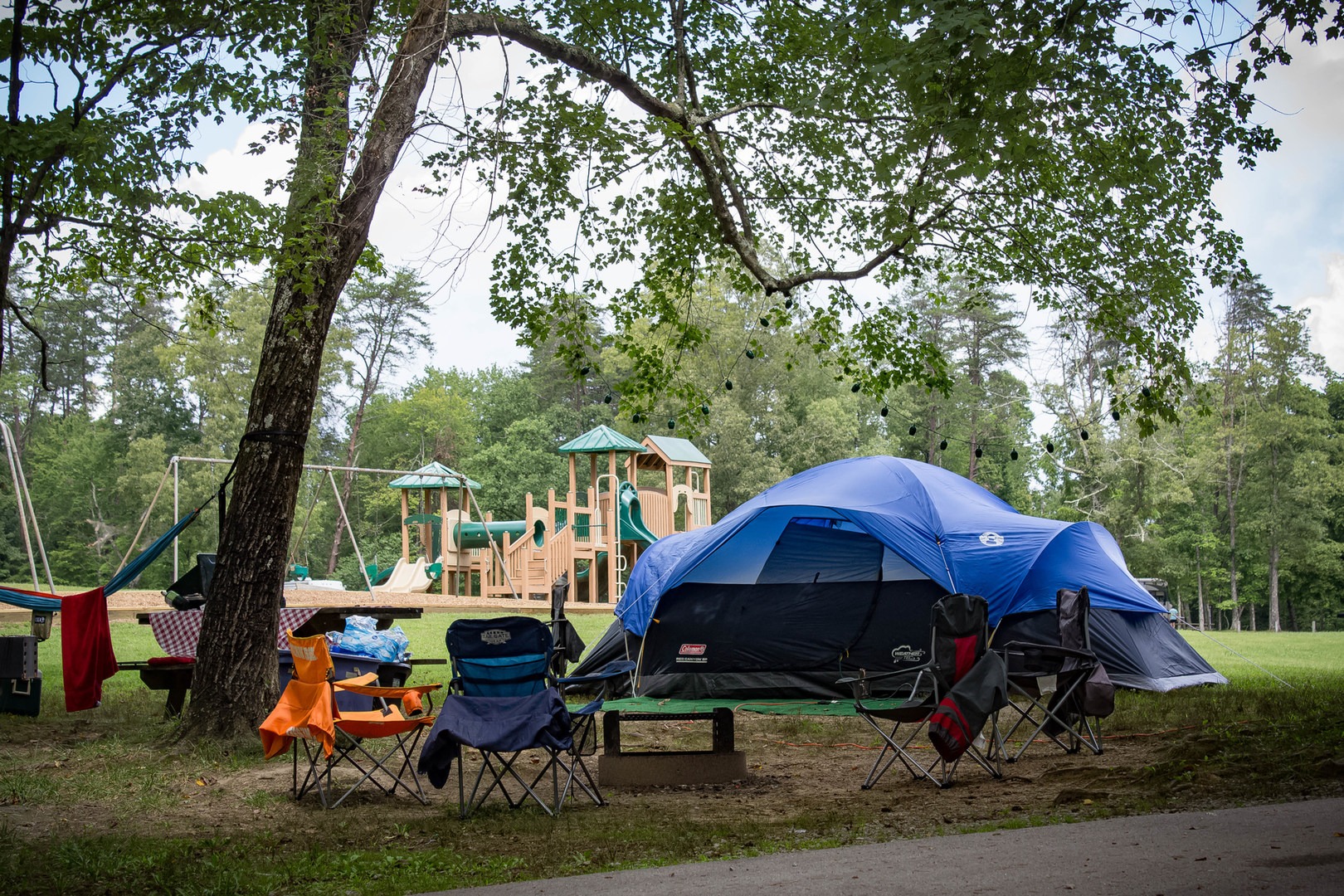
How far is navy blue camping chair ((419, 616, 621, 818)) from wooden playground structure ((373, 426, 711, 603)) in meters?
13.1

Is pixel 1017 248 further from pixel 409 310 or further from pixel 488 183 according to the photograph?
pixel 409 310

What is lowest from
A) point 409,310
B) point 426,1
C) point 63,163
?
point 63,163

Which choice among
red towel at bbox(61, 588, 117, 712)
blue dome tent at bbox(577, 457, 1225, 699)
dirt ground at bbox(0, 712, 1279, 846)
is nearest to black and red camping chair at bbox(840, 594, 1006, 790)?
dirt ground at bbox(0, 712, 1279, 846)

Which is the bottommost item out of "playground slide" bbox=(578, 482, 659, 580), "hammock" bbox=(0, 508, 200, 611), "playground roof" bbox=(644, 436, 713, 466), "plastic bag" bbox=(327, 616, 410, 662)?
"plastic bag" bbox=(327, 616, 410, 662)

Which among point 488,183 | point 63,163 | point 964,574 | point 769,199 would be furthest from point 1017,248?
point 63,163

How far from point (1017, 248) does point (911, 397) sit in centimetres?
2666

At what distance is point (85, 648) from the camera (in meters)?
7.36

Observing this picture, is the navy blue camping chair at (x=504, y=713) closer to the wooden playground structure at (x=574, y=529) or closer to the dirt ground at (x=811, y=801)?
the dirt ground at (x=811, y=801)

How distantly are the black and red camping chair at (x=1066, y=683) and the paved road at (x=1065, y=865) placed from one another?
1797 millimetres

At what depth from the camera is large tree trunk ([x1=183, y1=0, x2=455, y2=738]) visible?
616cm

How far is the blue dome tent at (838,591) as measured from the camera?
8102 mm

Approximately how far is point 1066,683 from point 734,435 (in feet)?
83.8

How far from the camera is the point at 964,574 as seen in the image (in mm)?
8203

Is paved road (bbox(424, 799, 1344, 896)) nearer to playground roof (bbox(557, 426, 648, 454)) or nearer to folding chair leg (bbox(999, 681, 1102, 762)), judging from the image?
folding chair leg (bbox(999, 681, 1102, 762))
